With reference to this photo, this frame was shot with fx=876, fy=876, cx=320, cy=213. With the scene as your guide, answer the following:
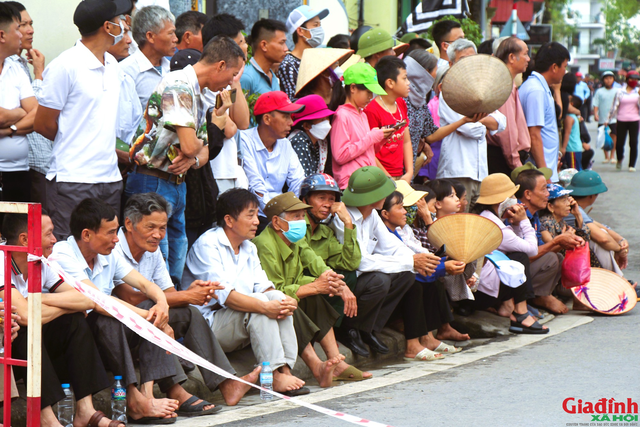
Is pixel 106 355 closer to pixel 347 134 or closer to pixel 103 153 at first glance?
pixel 103 153

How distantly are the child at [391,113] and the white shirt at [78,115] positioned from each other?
114 inches

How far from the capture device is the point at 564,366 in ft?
19.9

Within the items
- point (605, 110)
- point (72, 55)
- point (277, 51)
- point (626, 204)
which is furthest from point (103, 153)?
point (605, 110)

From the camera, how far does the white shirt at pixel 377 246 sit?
6535 mm

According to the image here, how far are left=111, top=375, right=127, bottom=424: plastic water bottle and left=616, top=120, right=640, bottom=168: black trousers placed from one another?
50.3 feet

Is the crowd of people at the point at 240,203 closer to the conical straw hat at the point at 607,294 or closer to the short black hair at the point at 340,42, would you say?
the conical straw hat at the point at 607,294

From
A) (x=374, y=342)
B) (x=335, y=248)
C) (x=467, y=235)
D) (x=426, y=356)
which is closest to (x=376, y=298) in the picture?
(x=374, y=342)

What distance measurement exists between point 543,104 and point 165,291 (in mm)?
5382

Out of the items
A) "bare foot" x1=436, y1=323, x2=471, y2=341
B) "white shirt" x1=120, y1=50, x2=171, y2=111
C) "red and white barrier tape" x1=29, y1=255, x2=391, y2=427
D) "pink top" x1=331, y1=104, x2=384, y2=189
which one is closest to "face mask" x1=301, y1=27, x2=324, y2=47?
"pink top" x1=331, y1=104, x2=384, y2=189

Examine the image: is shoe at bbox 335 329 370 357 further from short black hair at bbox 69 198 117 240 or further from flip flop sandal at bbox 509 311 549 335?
short black hair at bbox 69 198 117 240

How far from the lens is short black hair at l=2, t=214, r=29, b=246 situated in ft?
15.1

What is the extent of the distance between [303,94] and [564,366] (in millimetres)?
3124

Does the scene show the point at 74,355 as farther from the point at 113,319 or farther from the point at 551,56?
the point at 551,56

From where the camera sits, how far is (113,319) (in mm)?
4805
